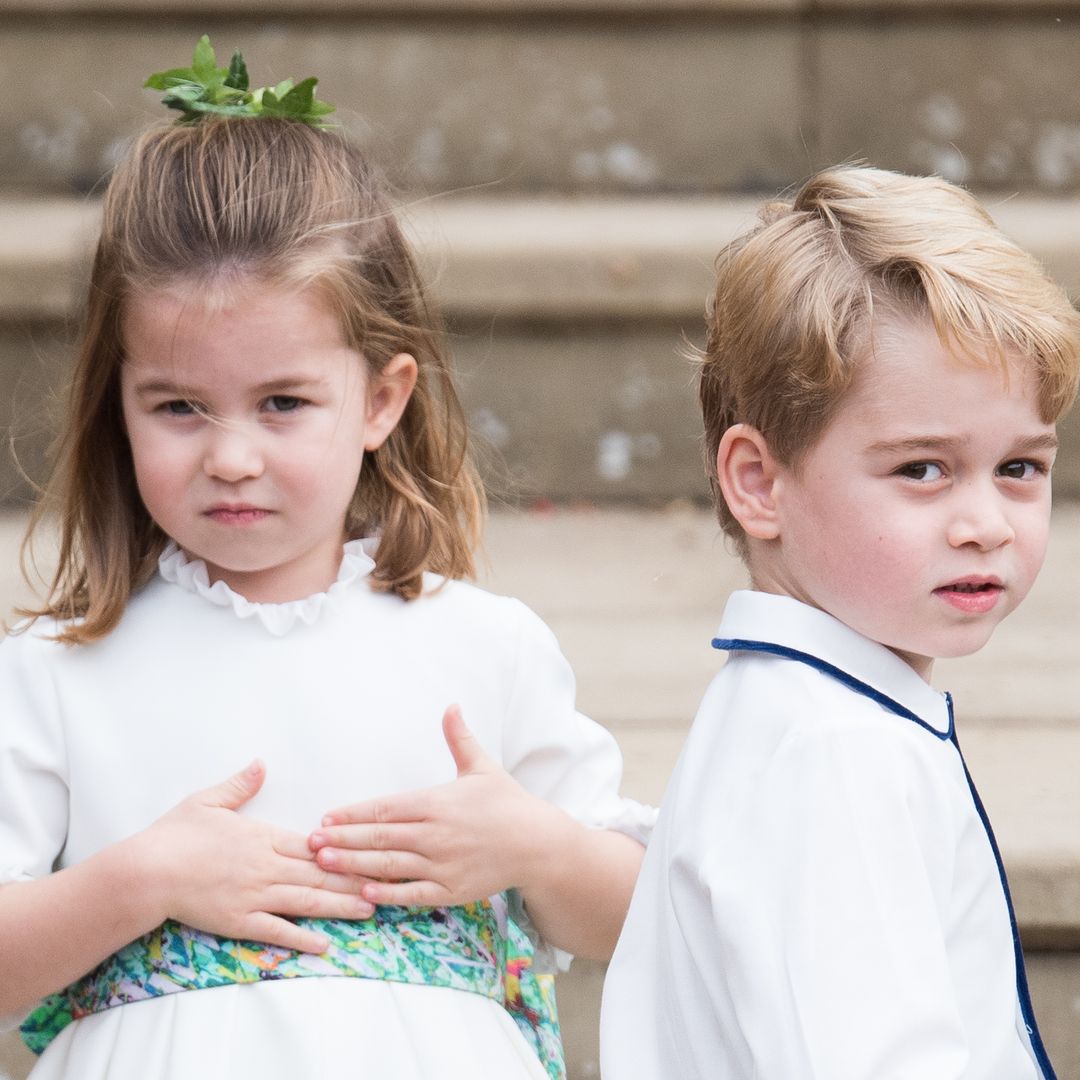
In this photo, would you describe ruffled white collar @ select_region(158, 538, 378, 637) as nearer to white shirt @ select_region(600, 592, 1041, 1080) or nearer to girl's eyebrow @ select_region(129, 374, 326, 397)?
girl's eyebrow @ select_region(129, 374, 326, 397)

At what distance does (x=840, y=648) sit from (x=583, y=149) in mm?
1987

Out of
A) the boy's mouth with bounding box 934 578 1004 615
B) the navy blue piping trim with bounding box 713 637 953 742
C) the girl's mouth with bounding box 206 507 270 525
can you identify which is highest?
the boy's mouth with bounding box 934 578 1004 615

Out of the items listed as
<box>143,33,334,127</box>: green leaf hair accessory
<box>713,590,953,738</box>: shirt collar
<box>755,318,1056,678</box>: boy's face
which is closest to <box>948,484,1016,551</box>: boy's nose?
Answer: <box>755,318,1056,678</box>: boy's face

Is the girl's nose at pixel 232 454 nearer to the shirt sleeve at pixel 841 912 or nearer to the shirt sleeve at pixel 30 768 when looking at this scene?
the shirt sleeve at pixel 30 768

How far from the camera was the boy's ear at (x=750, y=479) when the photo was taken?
4.34 ft

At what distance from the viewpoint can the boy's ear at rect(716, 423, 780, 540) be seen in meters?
1.32

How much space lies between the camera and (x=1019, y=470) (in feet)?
4.19

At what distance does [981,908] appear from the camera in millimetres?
1240

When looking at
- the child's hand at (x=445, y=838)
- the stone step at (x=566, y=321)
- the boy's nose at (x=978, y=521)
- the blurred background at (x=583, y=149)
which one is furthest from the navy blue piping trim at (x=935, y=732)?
the stone step at (x=566, y=321)

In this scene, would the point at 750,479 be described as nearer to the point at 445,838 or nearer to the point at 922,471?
the point at 922,471

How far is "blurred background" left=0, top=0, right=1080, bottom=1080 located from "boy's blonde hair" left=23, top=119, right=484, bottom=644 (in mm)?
1156

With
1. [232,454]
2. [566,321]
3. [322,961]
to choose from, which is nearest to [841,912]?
[322,961]

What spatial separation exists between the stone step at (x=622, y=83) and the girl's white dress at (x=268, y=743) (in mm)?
1595

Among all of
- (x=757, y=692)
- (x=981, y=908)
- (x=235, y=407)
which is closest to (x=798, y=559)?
(x=757, y=692)
